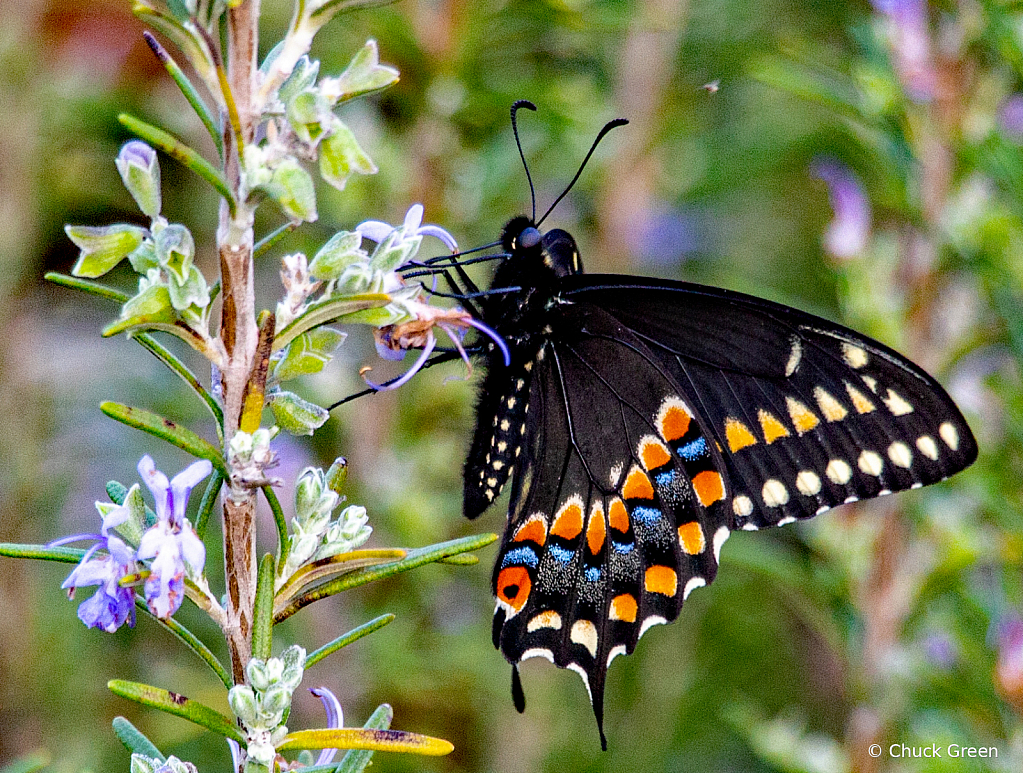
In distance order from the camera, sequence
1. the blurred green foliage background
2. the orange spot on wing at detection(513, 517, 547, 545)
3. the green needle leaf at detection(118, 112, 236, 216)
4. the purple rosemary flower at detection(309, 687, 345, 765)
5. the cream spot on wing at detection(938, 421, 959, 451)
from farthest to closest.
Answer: the blurred green foliage background → the orange spot on wing at detection(513, 517, 547, 545) → the cream spot on wing at detection(938, 421, 959, 451) → the purple rosemary flower at detection(309, 687, 345, 765) → the green needle leaf at detection(118, 112, 236, 216)

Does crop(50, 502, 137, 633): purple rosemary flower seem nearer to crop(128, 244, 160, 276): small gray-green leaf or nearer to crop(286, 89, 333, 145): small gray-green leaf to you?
crop(128, 244, 160, 276): small gray-green leaf

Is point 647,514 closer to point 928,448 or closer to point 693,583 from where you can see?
point 693,583

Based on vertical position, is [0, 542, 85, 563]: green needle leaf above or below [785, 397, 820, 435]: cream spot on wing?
below

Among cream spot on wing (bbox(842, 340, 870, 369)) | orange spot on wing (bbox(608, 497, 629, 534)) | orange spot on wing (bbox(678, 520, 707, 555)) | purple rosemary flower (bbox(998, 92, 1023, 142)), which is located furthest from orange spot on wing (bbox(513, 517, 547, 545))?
purple rosemary flower (bbox(998, 92, 1023, 142))

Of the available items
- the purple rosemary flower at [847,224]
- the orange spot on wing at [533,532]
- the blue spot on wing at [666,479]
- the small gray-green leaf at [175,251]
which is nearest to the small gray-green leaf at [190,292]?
the small gray-green leaf at [175,251]

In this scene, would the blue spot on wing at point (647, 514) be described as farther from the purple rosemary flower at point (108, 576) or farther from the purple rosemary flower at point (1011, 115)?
the purple rosemary flower at point (1011, 115)

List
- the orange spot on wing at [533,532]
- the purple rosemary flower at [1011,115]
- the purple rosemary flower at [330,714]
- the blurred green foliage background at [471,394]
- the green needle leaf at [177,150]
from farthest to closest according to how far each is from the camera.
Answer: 1. the purple rosemary flower at [1011,115]
2. the blurred green foliage background at [471,394]
3. the orange spot on wing at [533,532]
4. the purple rosemary flower at [330,714]
5. the green needle leaf at [177,150]

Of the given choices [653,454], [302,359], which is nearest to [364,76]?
[302,359]

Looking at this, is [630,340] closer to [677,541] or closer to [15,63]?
[677,541]
